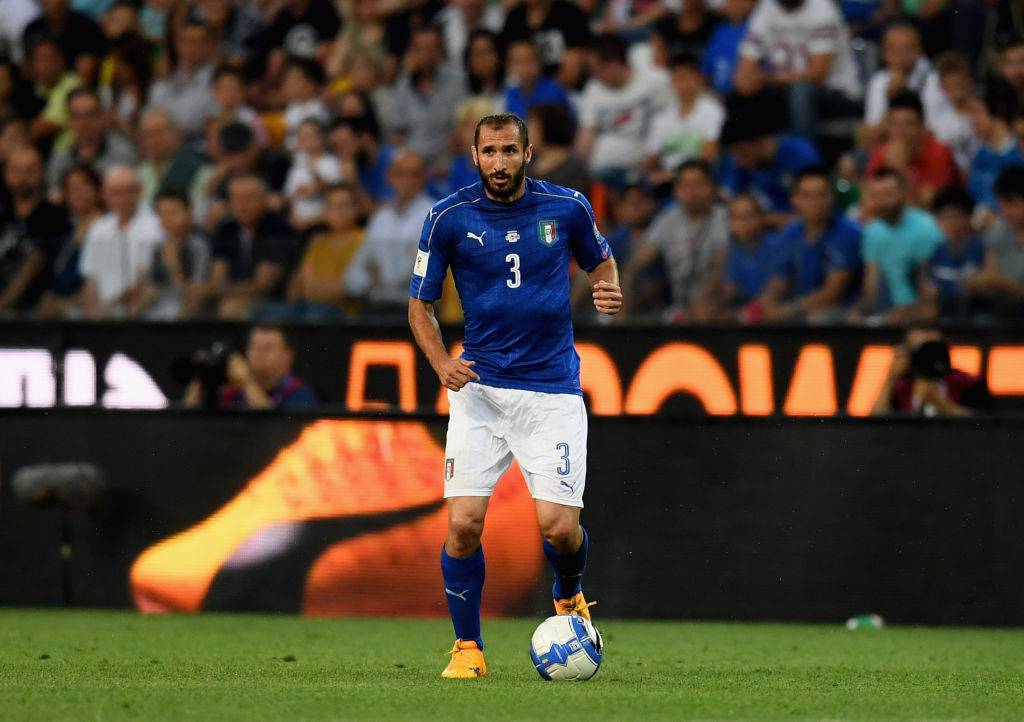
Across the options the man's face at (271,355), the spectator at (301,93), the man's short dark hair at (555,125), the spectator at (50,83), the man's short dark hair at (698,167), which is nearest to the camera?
the man's face at (271,355)

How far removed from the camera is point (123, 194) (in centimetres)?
1348

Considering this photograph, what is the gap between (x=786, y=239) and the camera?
10.8m

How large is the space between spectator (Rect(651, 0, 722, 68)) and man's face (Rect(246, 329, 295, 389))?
15.0ft

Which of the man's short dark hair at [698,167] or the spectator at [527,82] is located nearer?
the man's short dark hair at [698,167]

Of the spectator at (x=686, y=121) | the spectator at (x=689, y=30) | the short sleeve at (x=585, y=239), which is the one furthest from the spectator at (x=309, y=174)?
the short sleeve at (x=585, y=239)

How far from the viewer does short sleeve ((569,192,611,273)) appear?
7238 mm

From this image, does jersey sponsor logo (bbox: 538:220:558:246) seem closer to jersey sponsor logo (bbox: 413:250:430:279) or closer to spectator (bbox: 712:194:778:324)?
jersey sponsor logo (bbox: 413:250:430:279)

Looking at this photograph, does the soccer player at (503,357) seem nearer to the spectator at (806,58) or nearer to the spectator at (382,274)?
the spectator at (382,274)

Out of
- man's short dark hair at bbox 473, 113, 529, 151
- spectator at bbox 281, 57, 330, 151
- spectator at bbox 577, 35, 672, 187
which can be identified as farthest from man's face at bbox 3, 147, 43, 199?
man's short dark hair at bbox 473, 113, 529, 151

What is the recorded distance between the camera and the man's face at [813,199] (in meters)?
11.0

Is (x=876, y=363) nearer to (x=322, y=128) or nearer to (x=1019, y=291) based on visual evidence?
(x=1019, y=291)

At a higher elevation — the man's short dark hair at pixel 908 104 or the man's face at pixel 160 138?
the man's short dark hair at pixel 908 104

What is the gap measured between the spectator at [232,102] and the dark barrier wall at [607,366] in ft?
13.5

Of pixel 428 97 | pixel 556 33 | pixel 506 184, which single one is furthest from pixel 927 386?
Answer: pixel 428 97
